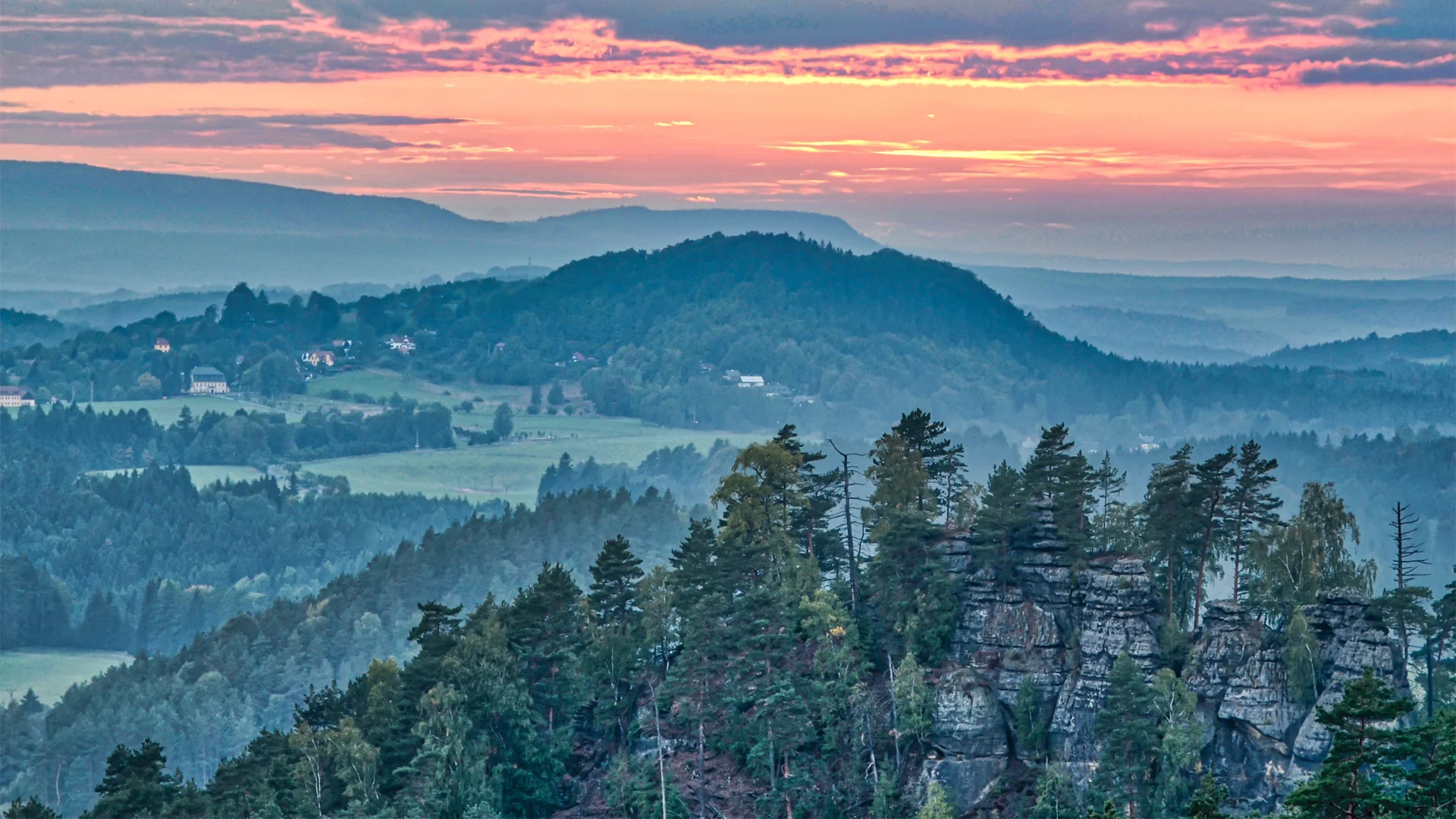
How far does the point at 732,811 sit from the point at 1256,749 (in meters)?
21.2

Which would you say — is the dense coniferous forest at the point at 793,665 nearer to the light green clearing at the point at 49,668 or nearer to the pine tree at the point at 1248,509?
the pine tree at the point at 1248,509

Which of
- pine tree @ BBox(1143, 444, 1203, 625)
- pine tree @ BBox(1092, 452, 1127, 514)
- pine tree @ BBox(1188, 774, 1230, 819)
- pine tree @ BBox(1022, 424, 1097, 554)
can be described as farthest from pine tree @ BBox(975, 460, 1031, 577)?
pine tree @ BBox(1188, 774, 1230, 819)

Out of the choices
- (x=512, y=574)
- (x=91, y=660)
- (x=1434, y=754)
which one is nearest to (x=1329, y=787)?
(x=1434, y=754)

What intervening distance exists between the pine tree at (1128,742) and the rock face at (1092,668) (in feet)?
6.40

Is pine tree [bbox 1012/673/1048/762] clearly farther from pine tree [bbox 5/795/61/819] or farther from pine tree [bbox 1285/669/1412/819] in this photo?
pine tree [bbox 5/795/61/819]

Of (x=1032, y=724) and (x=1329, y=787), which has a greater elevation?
(x=1329, y=787)

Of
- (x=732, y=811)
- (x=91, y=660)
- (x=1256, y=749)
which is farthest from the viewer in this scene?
(x=91, y=660)

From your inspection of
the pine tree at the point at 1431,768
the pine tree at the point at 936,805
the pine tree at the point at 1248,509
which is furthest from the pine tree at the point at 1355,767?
the pine tree at the point at 1248,509

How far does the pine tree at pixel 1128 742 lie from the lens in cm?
6456

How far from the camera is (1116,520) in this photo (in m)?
73.8

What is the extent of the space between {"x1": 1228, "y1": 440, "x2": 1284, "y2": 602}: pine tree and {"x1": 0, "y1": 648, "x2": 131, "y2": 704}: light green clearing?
122480 mm

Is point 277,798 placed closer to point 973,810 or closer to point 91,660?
point 973,810

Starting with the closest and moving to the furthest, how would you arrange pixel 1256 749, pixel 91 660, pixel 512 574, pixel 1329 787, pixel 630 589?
pixel 1329 787 < pixel 1256 749 < pixel 630 589 < pixel 512 574 < pixel 91 660

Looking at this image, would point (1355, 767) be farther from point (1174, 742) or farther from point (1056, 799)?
point (1056, 799)
